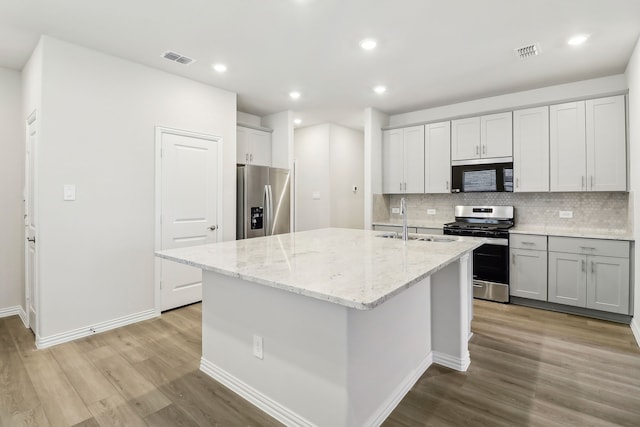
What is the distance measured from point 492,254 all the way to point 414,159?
1737 millimetres

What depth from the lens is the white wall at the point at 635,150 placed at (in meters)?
2.88

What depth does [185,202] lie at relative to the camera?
3.70 m

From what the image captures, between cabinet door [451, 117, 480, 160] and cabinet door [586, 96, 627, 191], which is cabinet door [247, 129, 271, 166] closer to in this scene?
cabinet door [451, 117, 480, 160]

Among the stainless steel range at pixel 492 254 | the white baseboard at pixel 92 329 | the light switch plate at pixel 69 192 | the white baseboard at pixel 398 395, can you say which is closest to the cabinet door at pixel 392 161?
the stainless steel range at pixel 492 254

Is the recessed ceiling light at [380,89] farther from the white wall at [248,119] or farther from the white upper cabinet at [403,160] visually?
the white wall at [248,119]

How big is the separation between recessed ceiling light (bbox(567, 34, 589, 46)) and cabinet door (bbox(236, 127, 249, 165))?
3.84 m

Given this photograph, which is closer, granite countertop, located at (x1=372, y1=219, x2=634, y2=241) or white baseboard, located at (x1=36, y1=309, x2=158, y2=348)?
white baseboard, located at (x1=36, y1=309, x2=158, y2=348)

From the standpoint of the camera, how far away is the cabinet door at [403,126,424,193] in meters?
4.82

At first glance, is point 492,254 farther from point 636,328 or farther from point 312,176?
point 312,176

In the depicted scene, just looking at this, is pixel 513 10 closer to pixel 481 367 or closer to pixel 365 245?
pixel 365 245

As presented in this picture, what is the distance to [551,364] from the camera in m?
2.42

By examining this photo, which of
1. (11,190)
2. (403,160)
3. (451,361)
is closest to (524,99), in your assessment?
(403,160)

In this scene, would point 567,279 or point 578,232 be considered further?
point 578,232

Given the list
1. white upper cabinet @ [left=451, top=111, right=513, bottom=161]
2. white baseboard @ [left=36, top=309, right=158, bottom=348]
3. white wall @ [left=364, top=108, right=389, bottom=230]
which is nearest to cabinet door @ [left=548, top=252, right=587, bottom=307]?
white upper cabinet @ [left=451, top=111, right=513, bottom=161]
